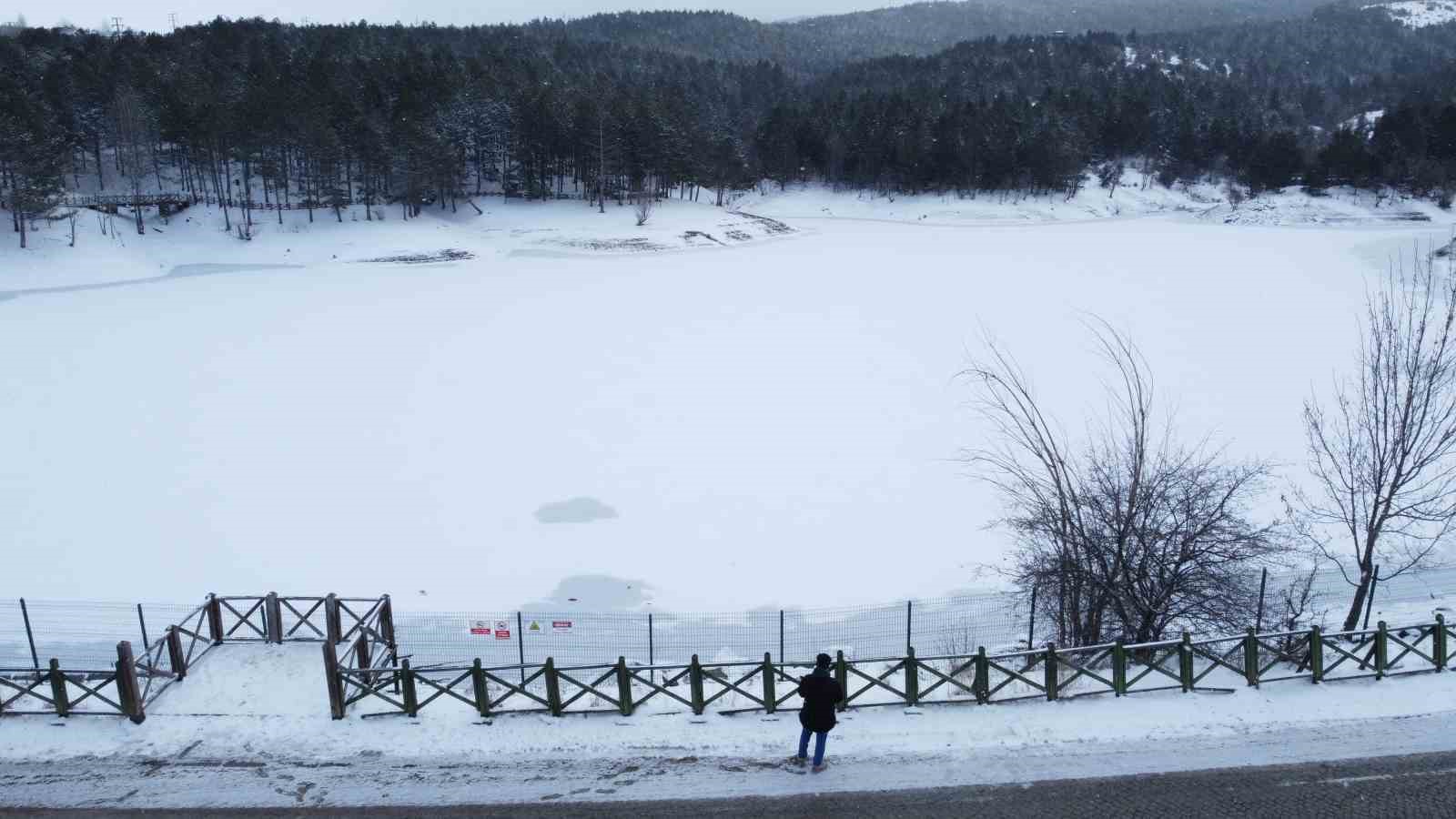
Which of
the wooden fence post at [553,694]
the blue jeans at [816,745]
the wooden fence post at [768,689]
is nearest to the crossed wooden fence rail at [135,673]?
the wooden fence post at [553,694]

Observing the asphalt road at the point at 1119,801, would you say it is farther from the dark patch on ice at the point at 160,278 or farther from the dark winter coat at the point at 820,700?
the dark patch on ice at the point at 160,278

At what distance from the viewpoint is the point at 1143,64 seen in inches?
6673

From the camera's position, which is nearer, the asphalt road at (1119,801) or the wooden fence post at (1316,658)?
the asphalt road at (1119,801)

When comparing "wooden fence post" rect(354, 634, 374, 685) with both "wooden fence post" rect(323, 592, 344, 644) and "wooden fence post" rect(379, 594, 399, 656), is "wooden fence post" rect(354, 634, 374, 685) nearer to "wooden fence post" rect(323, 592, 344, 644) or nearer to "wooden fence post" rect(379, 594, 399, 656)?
"wooden fence post" rect(323, 592, 344, 644)

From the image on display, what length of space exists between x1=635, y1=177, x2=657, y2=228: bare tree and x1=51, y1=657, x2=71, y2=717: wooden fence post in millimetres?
65983

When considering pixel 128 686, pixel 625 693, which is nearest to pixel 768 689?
pixel 625 693

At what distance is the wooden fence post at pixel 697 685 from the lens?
40.0ft

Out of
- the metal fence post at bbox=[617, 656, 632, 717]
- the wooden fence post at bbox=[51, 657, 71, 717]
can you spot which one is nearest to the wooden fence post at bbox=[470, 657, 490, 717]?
the metal fence post at bbox=[617, 656, 632, 717]

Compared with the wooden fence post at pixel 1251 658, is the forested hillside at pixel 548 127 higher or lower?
higher

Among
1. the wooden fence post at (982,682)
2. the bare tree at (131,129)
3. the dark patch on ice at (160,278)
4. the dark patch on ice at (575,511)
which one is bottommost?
the dark patch on ice at (575,511)

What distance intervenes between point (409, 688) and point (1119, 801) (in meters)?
8.87

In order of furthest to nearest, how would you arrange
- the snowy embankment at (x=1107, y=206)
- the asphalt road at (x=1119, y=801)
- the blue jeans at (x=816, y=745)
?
the snowy embankment at (x=1107, y=206) < the blue jeans at (x=816, y=745) < the asphalt road at (x=1119, y=801)

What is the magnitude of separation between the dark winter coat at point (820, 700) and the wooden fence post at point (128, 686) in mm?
8824

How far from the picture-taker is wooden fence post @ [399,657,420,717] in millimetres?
12320
